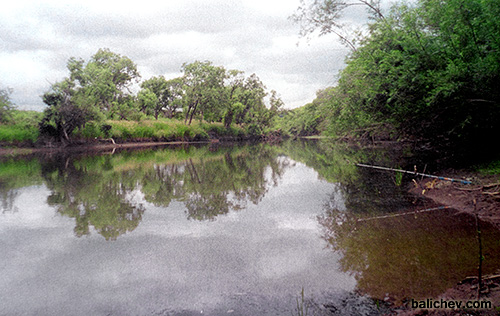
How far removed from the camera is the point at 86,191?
34.0 ft

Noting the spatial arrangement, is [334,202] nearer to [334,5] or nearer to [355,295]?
[355,295]

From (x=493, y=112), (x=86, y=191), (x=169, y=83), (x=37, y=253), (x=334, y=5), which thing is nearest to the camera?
(x=37, y=253)

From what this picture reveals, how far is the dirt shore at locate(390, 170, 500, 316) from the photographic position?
340 centimetres

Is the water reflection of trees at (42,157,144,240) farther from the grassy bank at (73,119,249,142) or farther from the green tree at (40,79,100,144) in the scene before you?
the grassy bank at (73,119,249,142)

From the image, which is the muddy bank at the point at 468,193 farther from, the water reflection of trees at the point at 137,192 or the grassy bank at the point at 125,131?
the grassy bank at the point at 125,131

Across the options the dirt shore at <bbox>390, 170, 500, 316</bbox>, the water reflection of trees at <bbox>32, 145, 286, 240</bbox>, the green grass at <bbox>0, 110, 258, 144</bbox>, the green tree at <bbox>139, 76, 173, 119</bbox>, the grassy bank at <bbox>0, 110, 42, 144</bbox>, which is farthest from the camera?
the green tree at <bbox>139, 76, 173, 119</bbox>

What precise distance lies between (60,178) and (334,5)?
15293mm

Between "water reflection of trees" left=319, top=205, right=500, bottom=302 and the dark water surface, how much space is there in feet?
0.07

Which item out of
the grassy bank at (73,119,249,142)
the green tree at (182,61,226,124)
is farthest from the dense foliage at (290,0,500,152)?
the green tree at (182,61,226,124)

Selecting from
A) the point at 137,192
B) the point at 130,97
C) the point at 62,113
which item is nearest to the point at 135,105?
the point at 130,97

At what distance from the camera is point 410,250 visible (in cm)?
519

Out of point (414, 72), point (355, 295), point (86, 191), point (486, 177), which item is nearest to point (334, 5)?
point (414, 72)

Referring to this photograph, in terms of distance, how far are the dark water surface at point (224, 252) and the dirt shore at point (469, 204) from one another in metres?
0.28

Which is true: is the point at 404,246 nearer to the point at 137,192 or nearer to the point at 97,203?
the point at 97,203
